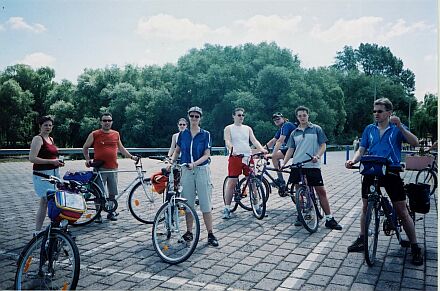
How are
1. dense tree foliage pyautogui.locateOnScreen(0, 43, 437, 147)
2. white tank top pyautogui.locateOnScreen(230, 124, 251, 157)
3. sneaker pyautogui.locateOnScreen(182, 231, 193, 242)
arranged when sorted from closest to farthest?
sneaker pyautogui.locateOnScreen(182, 231, 193, 242) → white tank top pyautogui.locateOnScreen(230, 124, 251, 157) → dense tree foliage pyautogui.locateOnScreen(0, 43, 437, 147)

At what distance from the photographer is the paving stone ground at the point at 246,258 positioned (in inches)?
146

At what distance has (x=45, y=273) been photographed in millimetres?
3572

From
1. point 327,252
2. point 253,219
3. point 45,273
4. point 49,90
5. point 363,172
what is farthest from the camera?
point 49,90

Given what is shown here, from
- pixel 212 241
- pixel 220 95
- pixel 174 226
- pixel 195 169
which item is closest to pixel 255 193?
pixel 212 241

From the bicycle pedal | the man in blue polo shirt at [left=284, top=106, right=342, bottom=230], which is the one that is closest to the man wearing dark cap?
the man in blue polo shirt at [left=284, top=106, right=342, bottom=230]

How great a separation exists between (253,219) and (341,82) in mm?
41206

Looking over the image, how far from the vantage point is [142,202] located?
633cm

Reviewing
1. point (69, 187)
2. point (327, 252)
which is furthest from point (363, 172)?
point (69, 187)

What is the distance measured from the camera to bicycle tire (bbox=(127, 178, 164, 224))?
620 centimetres

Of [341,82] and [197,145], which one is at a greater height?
[341,82]

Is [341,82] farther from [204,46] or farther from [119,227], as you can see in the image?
[119,227]

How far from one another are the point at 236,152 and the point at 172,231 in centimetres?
233

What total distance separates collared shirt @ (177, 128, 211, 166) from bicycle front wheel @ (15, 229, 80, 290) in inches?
74.0

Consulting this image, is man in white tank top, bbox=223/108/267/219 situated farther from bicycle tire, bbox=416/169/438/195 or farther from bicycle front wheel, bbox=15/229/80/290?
bicycle tire, bbox=416/169/438/195
